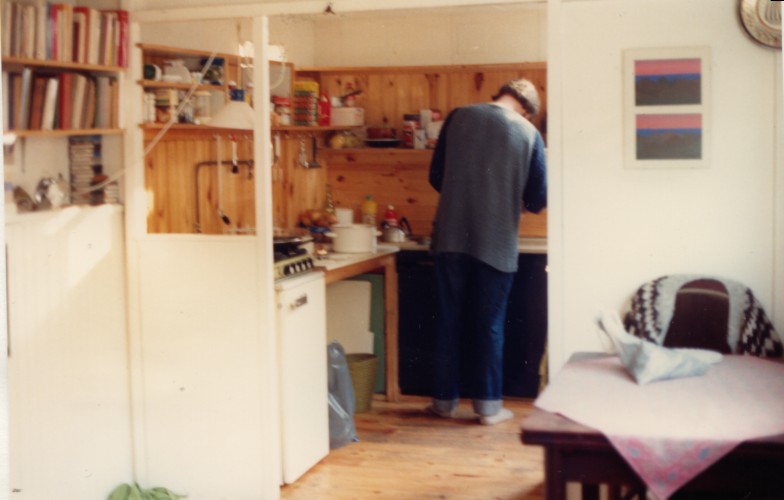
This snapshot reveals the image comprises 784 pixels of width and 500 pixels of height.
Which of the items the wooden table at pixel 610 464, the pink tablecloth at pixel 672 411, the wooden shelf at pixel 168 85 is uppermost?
the wooden shelf at pixel 168 85

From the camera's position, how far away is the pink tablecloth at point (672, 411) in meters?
2.39

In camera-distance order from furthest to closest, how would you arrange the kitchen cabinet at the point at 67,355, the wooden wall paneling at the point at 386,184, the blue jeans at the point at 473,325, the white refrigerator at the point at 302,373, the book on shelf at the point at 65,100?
the wooden wall paneling at the point at 386,184 → the blue jeans at the point at 473,325 → the white refrigerator at the point at 302,373 → the book on shelf at the point at 65,100 → the kitchen cabinet at the point at 67,355

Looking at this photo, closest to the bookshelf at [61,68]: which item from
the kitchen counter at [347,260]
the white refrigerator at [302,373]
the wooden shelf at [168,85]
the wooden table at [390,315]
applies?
the wooden shelf at [168,85]

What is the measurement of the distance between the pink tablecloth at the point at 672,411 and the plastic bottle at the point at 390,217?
3.28 m

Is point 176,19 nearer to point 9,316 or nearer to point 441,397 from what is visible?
point 9,316

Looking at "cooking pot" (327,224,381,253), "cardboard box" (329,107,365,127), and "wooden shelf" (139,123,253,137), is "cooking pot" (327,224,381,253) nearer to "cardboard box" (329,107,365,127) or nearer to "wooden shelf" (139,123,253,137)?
"wooden shelf" (139,123,253,137)

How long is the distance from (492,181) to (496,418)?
122 cm

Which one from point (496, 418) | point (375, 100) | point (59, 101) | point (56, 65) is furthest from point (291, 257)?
point (375, 100)

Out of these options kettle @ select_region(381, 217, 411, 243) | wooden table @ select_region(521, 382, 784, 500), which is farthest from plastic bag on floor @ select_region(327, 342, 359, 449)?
wooden table @ select_region(521, 382, 784, 500)

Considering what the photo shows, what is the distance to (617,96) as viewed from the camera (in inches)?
147

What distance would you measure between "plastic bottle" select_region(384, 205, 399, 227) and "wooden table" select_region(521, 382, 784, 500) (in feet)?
12.8

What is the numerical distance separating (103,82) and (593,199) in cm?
197

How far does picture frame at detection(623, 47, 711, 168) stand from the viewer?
3.65m

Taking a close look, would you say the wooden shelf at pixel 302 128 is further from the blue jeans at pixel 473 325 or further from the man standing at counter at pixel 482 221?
the blue jeans at pixel 473 325
